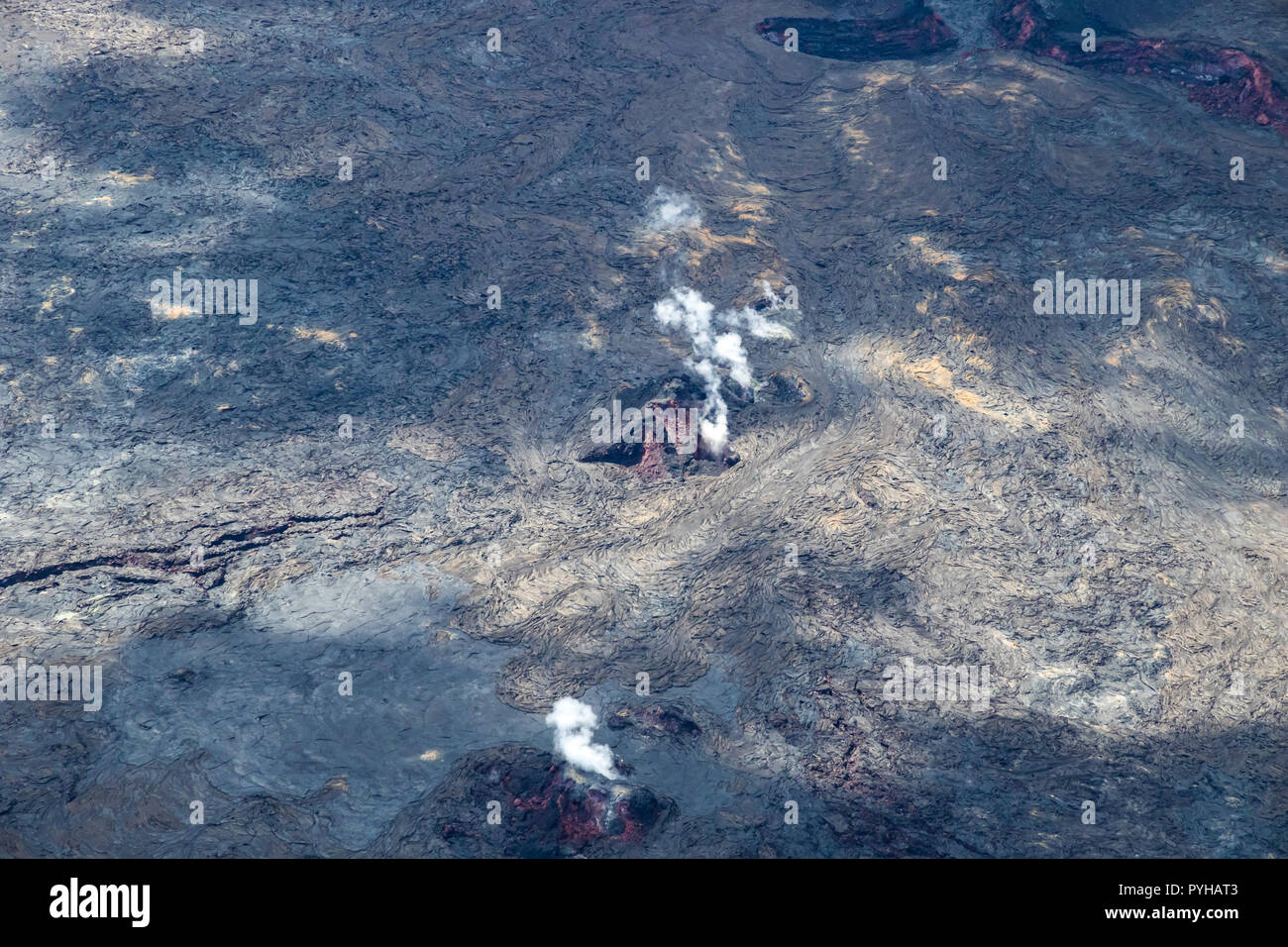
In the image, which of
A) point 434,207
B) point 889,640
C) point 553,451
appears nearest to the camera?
point 889,640

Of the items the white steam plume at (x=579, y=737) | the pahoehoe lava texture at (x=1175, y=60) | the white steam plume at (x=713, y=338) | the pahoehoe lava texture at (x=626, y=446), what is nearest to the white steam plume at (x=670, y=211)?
the pahoehoe lava texture at (x=626, y=446)

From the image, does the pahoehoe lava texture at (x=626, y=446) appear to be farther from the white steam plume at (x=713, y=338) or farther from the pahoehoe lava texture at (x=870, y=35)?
the pahoehoe lava texture at (x=870, y=35)

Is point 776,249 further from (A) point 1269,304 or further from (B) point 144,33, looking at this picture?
(B) point 144,33

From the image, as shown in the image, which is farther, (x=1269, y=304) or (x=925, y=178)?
(x=925, y=178)

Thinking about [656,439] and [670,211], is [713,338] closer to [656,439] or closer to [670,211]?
[656,439]

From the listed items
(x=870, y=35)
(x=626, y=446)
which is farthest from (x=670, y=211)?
(x=870, y=35)

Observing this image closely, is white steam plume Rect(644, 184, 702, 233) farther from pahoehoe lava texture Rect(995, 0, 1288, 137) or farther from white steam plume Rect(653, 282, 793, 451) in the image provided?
pahoehoe lava texture Rect(995, 0, 1288, 137)

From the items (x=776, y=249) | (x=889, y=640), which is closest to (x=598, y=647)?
(x=889, y=640)
